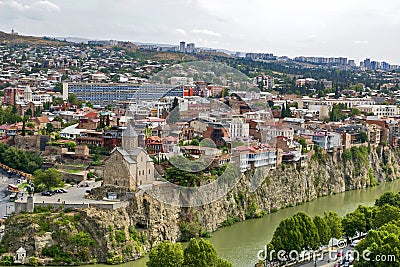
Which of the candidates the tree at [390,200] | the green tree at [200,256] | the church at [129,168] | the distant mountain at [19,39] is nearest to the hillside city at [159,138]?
the church at [129,168]

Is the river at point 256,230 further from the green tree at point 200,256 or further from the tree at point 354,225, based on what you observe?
the green tree at point 200,256

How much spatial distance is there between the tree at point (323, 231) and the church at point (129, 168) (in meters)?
2.76

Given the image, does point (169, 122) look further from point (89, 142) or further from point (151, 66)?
point (151, 66)

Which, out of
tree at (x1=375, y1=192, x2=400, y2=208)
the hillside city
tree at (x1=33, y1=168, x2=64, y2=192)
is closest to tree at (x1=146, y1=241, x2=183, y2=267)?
the hillside city

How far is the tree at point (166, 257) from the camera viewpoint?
7.72 m

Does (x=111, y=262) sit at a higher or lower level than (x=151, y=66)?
lower

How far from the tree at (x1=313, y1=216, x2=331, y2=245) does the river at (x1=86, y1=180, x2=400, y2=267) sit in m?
1.01

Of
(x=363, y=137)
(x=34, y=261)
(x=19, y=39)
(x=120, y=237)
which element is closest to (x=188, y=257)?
(x=120, y=237)

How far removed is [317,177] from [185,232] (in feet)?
18.4

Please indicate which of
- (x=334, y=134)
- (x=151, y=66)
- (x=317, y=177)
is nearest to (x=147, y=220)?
(x=317, y=177)

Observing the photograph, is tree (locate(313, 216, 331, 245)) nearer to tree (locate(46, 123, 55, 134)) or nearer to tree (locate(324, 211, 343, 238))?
tree (locate(324, 211, 343, 238))

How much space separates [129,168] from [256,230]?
266 cm

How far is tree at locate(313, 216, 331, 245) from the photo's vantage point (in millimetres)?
8984

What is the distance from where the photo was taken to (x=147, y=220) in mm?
9984
